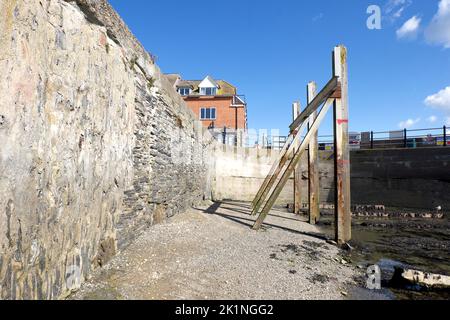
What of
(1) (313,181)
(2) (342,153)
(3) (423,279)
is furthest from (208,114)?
(3) (423,279)

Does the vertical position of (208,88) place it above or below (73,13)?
above

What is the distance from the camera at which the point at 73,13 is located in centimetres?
332

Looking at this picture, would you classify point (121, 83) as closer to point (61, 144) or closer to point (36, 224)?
point (61, 144)

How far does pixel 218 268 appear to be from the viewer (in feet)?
15.1

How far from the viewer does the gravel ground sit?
3662mm

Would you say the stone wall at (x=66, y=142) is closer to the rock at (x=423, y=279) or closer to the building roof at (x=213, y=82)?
the rock at (x=423, y=279)

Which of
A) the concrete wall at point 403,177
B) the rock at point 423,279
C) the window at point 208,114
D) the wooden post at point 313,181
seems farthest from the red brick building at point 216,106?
the rock at point 423,279

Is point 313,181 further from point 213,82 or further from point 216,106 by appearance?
point 213,82

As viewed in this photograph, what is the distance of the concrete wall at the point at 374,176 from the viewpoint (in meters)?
16.4

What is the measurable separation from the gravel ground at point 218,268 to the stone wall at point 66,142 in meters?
0.36

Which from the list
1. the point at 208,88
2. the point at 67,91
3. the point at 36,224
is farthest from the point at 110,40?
the point at 208,88

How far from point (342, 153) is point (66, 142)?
18.6ft

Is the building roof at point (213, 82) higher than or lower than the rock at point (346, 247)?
higher
